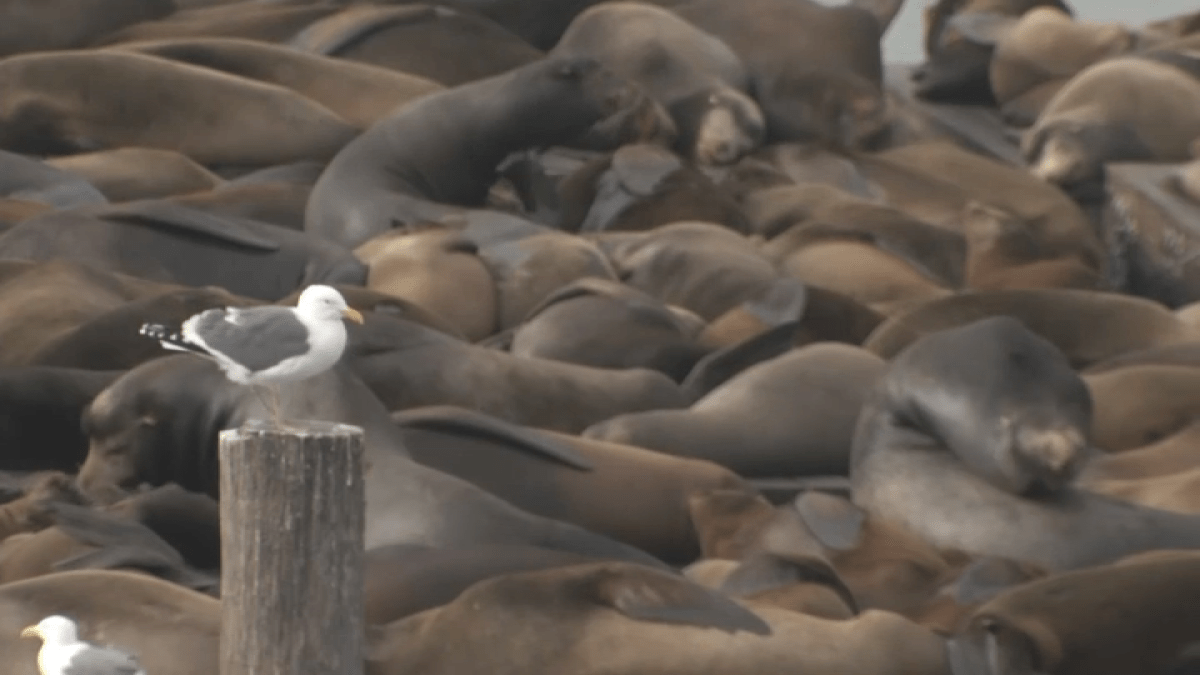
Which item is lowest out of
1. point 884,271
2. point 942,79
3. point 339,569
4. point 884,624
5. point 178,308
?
point 942,79

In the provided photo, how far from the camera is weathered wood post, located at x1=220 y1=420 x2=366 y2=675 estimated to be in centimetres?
408

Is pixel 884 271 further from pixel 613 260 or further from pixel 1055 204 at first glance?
pixel 1055 204

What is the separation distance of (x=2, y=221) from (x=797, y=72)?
450 cm

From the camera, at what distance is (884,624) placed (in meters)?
5.23

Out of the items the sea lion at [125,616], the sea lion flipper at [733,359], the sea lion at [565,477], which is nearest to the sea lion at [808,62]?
the sea lion flipper at [733,359]

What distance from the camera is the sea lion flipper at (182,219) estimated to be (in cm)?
948

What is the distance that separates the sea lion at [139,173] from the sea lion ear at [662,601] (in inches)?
222

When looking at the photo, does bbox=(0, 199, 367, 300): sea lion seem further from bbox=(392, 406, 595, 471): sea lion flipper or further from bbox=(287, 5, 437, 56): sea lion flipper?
bbox=(287, 5, 437, 56): sea lion flipper

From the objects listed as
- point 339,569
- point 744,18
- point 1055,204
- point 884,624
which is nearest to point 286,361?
point 339,569

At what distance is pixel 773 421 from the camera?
24.7 feet

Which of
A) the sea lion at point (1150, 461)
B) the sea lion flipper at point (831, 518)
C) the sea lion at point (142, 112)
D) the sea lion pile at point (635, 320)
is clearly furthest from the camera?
the sea lion at point (142, 112)

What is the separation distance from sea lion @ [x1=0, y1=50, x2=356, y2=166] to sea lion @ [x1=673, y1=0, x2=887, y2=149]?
2.36 metres

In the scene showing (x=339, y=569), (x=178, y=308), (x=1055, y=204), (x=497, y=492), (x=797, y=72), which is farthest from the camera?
(x=797, y=72)

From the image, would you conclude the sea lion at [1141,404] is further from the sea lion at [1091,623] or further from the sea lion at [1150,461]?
the sea lion at [1091,623]
